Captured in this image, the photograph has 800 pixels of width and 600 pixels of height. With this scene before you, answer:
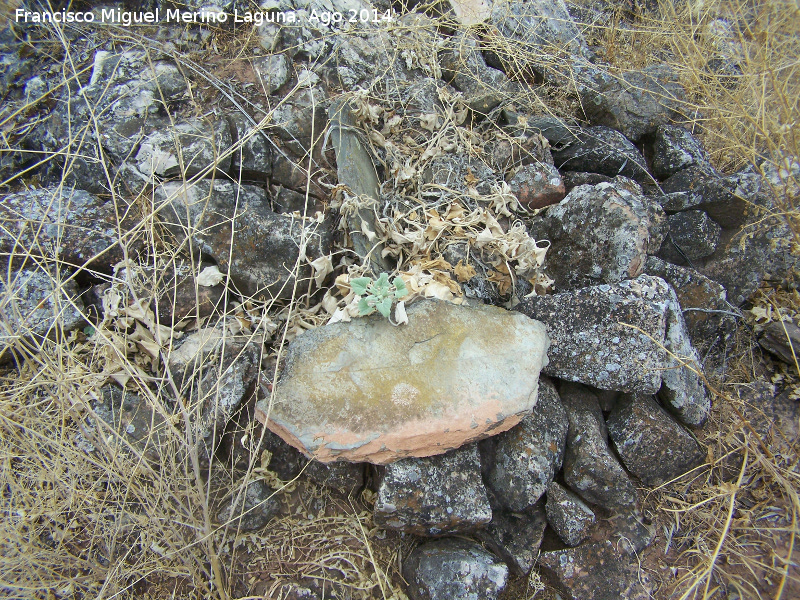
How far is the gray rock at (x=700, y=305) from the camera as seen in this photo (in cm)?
238

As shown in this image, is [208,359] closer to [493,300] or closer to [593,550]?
[493,300]

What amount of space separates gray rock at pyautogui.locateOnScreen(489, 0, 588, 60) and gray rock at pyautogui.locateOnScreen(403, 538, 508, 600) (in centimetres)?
307

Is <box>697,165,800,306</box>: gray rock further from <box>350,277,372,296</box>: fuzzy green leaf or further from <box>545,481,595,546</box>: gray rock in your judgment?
<box>350,277,372,296</box>: fuzzy green leaf

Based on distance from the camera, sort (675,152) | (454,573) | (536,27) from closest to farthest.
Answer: (454,573), (675,152), (536,27)

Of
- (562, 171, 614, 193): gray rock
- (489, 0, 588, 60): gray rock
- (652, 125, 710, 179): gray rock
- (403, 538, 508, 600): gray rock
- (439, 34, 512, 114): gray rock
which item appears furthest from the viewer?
(489, 0, 588, 60): gray rock

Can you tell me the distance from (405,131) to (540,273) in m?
1.22

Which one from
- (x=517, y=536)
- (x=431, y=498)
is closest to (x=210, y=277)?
(x=431, y=498)

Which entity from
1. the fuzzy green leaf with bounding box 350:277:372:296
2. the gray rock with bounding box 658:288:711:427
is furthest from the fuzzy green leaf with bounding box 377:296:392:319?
the gray rock with bounding box 658:288:711:427

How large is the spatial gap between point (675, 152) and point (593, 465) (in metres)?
2.04

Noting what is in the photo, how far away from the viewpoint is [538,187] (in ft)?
8.55

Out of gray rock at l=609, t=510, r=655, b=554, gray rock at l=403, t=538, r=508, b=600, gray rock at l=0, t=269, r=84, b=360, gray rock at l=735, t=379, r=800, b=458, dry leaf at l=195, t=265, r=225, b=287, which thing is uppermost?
gray rock at l=735, t=379, r=800, b=458

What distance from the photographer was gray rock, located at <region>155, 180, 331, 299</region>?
7.34 ft

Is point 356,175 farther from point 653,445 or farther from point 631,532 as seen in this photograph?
point 631,532

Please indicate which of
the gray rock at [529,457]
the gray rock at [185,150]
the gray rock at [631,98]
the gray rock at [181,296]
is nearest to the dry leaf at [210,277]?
the gray rock at [181,296]
